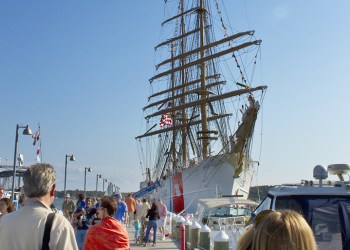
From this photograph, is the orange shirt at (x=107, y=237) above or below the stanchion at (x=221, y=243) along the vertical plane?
above

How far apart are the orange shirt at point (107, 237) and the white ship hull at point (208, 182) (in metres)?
28.3

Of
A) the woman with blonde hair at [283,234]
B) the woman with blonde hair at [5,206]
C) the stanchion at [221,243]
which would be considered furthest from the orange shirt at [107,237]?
the stanchion at [221,243]

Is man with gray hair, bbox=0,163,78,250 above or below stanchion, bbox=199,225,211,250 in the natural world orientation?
above

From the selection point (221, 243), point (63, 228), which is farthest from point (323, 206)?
point (221, 243)

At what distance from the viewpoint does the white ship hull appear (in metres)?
36.7

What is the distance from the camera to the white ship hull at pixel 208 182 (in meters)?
36.7

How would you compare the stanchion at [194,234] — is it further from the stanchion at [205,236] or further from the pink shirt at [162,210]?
the pink shirt at [162,210]

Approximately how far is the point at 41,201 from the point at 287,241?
189 centimetres

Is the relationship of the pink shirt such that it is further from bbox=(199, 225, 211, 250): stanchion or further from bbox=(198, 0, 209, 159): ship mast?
bbox=(198, 0, 209, 159): ship mast

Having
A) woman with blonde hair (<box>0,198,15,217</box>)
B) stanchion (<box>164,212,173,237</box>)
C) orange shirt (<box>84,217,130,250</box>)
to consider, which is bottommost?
stanchion (<box>164,212,173,237</box>)

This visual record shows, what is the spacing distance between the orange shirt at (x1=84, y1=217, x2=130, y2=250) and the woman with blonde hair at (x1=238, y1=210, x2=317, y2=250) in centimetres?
389

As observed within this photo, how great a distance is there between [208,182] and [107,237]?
1278 inches

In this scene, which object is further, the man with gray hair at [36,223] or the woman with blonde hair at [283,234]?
the man with gray hair at [36,223]

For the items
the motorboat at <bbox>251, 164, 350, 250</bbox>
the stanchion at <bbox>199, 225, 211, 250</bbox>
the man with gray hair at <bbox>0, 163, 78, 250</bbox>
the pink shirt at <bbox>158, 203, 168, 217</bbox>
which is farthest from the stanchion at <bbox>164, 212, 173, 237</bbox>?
the man with gray hair at <bbox>0, 163, 78, 250</bbox>
